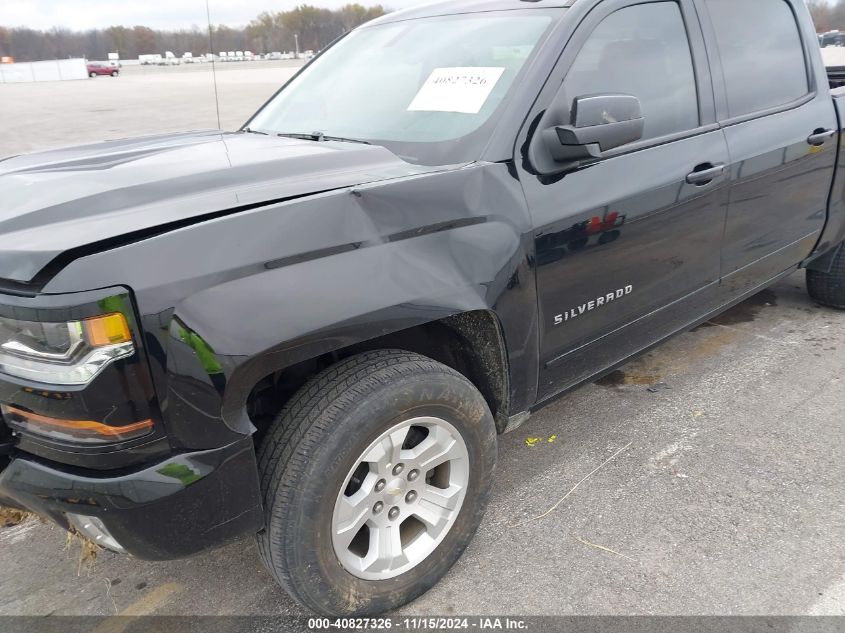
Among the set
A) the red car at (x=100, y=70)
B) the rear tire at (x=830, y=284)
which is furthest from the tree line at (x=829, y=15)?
the red car at (x=100, y=70)

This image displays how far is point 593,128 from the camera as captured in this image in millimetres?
2176

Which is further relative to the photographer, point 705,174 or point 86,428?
point 705,174

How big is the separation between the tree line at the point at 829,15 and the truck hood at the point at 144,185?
2395 cm

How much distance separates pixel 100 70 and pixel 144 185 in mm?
62165

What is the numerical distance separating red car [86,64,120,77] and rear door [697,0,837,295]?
6072 centimetres

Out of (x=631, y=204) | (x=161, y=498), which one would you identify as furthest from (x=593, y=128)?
(x=161, y=498)

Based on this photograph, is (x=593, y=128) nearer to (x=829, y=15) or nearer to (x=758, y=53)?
(x=758, y=53)

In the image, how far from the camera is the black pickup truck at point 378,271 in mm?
1567

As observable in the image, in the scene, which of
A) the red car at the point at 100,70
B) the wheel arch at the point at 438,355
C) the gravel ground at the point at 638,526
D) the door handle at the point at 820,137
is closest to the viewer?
the wheel arch at the point at 438,355

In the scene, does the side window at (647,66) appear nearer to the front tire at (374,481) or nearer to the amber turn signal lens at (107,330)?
the front tire at (374,481)

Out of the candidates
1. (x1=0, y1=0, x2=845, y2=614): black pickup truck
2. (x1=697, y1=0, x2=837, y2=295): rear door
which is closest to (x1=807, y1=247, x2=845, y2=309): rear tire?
(x1=697, y1=0, x2=837, y2=295): rear door

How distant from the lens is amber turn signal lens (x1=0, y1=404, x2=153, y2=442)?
61.3 inches

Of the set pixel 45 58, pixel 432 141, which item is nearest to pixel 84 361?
pixel 432 141

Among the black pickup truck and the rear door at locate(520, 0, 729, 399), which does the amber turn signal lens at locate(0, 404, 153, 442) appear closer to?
the black pickup truck
